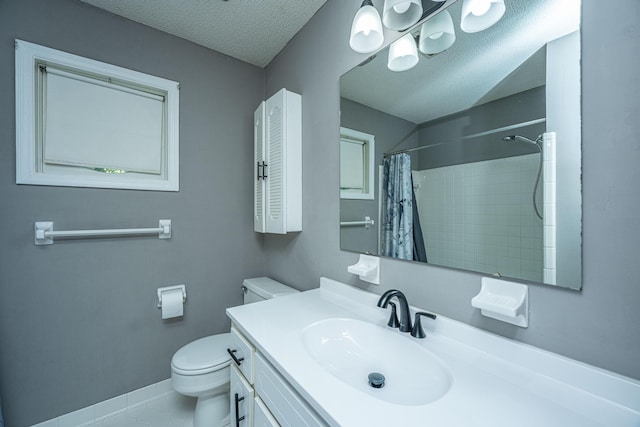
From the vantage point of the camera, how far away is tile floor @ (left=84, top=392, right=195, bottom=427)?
1.50 metres

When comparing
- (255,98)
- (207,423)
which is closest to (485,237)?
(207,423)

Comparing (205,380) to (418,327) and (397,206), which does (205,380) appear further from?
(397,206)

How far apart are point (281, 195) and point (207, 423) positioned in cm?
136

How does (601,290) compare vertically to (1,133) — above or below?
below

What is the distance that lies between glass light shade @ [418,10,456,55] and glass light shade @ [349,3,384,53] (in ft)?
0.59

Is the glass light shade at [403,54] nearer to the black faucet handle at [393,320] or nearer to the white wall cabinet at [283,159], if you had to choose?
the white wall cabinet at [283,159]

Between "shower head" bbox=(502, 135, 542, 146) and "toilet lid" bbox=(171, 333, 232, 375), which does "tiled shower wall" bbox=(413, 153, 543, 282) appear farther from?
"toilet lid" bbox=(171, 333, 232, 375)

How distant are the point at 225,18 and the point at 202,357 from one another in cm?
208

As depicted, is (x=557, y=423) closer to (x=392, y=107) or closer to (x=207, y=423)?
(x=392, y=107)

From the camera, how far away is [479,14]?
80 centimetres

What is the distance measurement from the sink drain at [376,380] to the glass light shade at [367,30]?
1.28 meters

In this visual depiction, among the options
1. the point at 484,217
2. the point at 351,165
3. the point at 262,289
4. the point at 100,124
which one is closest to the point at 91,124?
the point at 100,124

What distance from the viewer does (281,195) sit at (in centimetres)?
161

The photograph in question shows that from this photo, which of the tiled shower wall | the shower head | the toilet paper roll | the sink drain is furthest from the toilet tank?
the shower head
